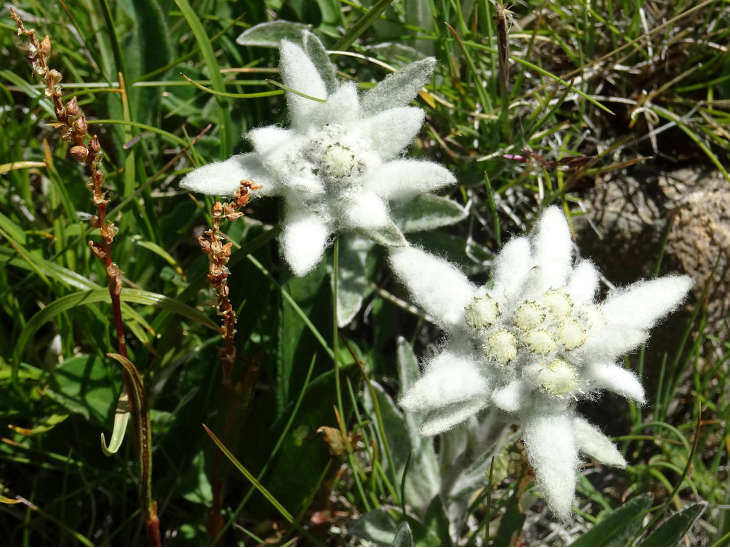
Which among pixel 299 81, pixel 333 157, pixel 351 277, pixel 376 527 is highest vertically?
pixel 299 81

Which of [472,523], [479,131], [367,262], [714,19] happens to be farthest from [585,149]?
[472,523]

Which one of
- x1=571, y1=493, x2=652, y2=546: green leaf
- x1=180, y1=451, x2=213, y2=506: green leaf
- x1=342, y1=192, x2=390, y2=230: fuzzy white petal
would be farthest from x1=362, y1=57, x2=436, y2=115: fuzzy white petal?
x1=571, y1=493, x2=652, y2=546: green leaf

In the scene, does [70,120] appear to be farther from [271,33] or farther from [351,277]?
[351,277]

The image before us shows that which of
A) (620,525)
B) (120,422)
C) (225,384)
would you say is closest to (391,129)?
(225,384)

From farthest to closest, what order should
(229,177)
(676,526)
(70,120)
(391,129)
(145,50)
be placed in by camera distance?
(145,50) → (391,129) → (229,177) → (676,526) → (70,120)

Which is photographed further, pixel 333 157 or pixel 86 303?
pixel 333 157

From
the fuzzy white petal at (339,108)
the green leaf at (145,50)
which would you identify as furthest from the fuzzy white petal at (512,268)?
the green leaf at (145,50)

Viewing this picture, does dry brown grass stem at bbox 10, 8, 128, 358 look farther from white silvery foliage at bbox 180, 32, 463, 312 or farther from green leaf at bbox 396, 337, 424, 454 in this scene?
green leaf at bbox 396, 337, 424, 454
